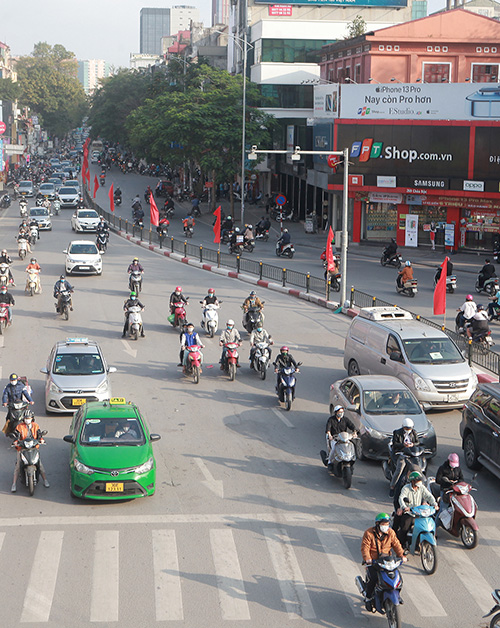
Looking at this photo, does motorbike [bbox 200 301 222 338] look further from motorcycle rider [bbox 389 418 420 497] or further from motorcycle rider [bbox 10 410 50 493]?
motorcycle rider [bbox 389 418 420 497]

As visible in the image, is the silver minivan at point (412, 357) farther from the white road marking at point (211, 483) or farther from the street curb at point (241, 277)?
the street curb at point (241, 277)

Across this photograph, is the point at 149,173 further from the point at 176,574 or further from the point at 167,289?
the point at 176,574

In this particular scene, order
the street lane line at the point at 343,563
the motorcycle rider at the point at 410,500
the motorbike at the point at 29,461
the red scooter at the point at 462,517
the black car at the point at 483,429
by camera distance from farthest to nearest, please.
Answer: the black car at the point at 483,429 < the motorbike at the point at 29,461 < the red scooter at the point at 462,517 < the motorcycle rider at the point at 410,500 < the street lane line at the point at 343,563

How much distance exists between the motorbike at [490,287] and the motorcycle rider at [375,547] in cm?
2200

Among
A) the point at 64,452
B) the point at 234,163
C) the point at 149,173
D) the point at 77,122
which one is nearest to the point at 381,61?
the point at 234,163

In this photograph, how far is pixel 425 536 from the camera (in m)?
12.3

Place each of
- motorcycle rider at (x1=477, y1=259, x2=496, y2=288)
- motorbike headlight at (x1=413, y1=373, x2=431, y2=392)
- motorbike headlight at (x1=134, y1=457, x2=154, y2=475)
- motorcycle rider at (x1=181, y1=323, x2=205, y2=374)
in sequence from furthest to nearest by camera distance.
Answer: motorcycle rider at (x1=477, y1=259, x2=496, y2=288)
motorcycle rider at (x1=181, y1=323, x2=205, y2=374)
motorbike headlight at (x1=413, y1=373, x2=431, y2=392)
motorbike headlight at (x1=134, y1=457, x2=154, y2=475)

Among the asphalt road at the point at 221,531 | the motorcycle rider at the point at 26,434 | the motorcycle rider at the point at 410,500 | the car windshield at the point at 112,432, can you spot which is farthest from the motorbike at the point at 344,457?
the motorcycle rider at the point at 26,434

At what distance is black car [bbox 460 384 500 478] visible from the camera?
1555 centimetres

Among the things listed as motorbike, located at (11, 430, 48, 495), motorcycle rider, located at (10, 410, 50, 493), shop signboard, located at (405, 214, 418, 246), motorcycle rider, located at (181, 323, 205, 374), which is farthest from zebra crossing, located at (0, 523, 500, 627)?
shop signboard, located at (405, 214, 418, 246)

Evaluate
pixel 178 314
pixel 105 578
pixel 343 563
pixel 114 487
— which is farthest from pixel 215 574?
pixel 178 314

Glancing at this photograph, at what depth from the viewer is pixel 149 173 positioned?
345 ft

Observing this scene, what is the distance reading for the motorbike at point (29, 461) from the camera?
578 inches

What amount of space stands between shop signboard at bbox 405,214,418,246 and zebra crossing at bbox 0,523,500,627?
35096 millimetres
